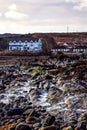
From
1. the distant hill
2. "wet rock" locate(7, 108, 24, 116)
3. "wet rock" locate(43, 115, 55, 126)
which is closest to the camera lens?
"wet rock" locate(43, 115, 55, 126)

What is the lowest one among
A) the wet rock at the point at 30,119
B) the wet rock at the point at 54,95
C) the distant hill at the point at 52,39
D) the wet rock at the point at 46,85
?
the distant hill at the point at 52,39

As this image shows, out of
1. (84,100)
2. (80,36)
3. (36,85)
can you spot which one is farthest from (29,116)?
(80,36)

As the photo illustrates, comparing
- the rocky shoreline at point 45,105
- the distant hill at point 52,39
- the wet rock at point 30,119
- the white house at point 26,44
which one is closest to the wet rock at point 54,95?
the rocky shoreline at point 45,105

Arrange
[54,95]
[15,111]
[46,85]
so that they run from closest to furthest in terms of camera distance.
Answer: [15,111], [54,95], [46,85]

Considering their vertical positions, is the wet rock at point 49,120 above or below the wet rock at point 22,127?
below

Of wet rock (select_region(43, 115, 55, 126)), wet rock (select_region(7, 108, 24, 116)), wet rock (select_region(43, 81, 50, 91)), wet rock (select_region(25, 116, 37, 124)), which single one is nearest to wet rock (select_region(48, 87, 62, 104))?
wet rock (select_region(43, 81, 50, 91))

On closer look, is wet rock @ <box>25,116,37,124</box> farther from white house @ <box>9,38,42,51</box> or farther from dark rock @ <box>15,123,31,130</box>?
white house @ <box>9,38,42,51</box>

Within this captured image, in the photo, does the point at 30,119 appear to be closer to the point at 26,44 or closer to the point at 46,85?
the point at 46,85

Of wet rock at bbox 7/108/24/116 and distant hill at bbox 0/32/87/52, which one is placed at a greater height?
wet rock at bbox 7/108/24/116

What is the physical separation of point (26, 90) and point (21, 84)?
3362 mm

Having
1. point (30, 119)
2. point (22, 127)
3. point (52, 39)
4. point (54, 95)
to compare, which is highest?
point (22, 127)

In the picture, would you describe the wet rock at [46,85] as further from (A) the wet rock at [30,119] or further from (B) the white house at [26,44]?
(B) the white house at [26,44]

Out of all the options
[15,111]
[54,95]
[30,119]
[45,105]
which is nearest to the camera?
[30,119]

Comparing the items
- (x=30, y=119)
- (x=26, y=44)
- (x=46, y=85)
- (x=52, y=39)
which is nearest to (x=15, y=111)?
(x=30, y=119)
